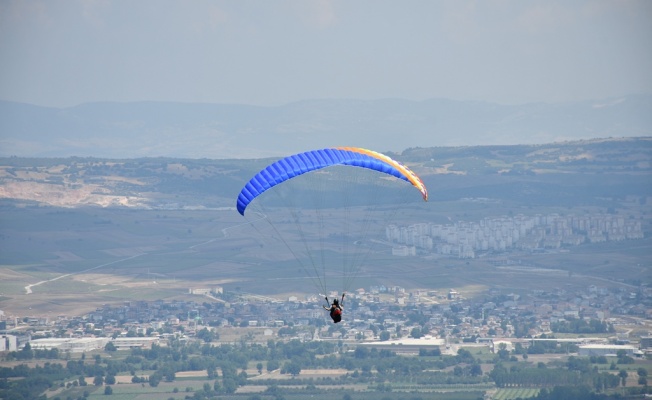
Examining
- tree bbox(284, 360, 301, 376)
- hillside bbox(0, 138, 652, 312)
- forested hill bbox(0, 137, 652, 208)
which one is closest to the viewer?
tree bbox(284, 360, 301, 376)

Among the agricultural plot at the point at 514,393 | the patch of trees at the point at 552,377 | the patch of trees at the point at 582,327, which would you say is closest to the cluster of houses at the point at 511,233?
the patch of trees at the point at 582,327

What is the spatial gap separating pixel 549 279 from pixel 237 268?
1080 inches

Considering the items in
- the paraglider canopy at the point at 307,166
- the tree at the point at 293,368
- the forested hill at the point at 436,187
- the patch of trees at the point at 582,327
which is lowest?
the tree at the point at 293,368

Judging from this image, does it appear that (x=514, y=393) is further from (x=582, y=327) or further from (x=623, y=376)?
(x=582, y=327)

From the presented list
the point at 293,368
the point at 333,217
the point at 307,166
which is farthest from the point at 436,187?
the point at 307,166

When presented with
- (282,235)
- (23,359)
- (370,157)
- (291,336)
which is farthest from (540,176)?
(370,157)

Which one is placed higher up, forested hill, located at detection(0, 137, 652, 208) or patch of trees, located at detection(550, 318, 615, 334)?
forested hill, located at detection(0, 137, 652, 208)

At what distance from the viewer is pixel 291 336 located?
106375 millimetres

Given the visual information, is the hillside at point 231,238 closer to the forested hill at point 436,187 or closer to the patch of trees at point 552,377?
the forested hill at point 436,187

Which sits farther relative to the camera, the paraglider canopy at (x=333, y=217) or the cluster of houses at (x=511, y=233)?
the cluster of houses at (x=511, y=233)

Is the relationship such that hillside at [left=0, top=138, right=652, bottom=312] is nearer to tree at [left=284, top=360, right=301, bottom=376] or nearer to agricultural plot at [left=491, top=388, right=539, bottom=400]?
tree at [left=284, top=360, right=301, bottom=376]

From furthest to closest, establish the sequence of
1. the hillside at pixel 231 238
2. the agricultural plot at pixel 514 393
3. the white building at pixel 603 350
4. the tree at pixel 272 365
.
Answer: the hillside at pixel 231 238 → the white building at pixel 603 350 → the tree at pixel 272 365 → the agricultural plot at pixel 514 393

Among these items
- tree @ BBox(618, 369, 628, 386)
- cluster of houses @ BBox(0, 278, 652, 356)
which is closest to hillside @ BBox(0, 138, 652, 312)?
cluster of houses @ BBox(0, 278, 652, 356)

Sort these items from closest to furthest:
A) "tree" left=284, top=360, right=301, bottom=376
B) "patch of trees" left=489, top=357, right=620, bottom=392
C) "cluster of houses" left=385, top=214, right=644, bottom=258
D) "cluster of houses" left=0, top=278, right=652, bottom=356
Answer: "patch of trees" left=489, top=357, right=620, bottom=392, "tree" left=284, top=360, right=301, bottom=376, "cluster of houses" left=0, top=278, right=652, bottom=356, "cluster of houses" left=385, top=214, right=644, bottom=258
